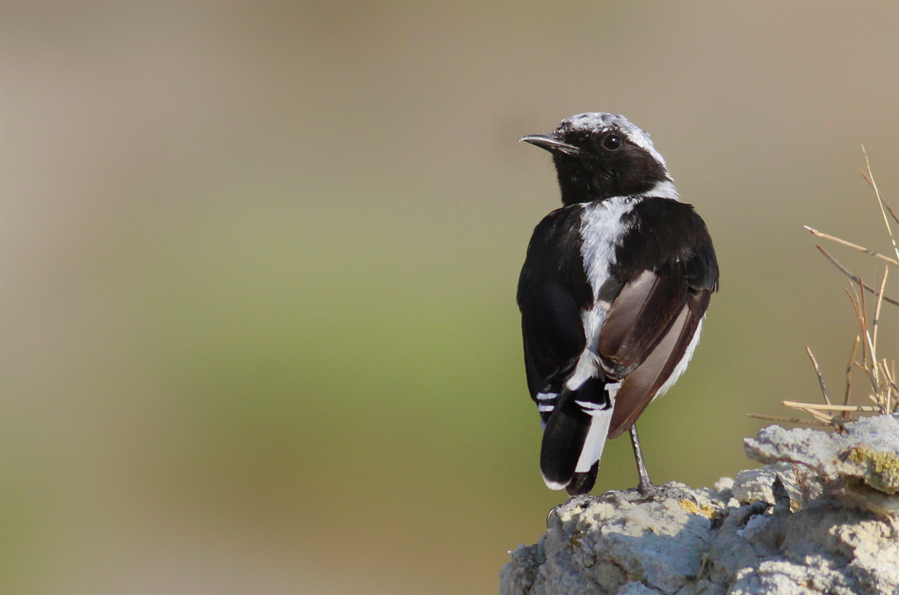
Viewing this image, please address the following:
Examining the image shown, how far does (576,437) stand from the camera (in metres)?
3.35

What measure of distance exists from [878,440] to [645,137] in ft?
11.2

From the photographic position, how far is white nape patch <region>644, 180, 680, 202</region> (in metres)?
4.96

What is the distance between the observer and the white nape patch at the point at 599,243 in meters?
3.79

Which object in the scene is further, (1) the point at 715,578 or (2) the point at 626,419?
(2) the point at 626,419

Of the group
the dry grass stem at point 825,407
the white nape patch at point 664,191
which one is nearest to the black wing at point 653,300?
the white nape patch at point 664,191

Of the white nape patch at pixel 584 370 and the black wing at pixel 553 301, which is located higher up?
the black wing at pixel 553 301

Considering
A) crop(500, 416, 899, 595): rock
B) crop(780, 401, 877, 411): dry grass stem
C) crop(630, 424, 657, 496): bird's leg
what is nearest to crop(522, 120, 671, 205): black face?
crop(630, 424, 657, 496): bird's leg

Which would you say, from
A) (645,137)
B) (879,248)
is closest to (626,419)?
(645,137)

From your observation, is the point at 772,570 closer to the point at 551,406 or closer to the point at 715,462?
the point at 551,406

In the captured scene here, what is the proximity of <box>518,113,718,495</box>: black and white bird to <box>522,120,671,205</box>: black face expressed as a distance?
0.17 meters

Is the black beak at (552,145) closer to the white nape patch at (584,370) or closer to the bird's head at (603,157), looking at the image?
the bird's head at (603,157)

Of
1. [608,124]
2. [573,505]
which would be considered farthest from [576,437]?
[608,124]

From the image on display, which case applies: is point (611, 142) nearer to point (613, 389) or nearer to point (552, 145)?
point (552, 145)

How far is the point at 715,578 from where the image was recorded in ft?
7.95
